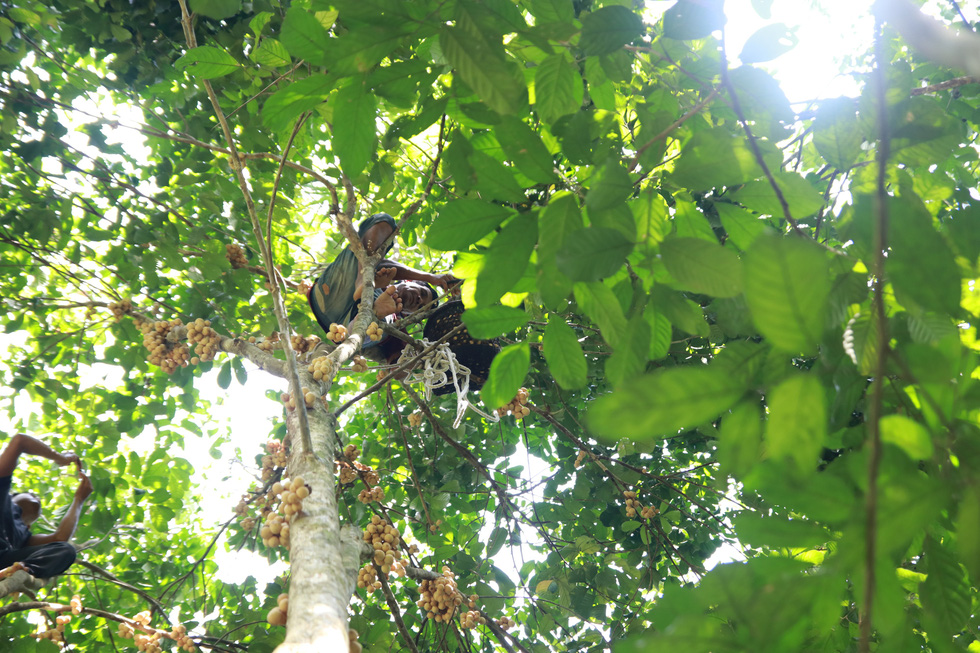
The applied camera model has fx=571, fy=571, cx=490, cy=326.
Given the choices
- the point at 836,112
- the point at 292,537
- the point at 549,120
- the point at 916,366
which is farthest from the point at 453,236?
the point at 292,537

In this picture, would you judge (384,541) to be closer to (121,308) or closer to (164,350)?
(164,350)

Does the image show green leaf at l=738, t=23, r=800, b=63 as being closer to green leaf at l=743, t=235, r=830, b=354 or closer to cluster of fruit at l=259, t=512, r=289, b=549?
green leaf at l=743, t=235, r=830, b=354

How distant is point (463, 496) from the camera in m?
3.92

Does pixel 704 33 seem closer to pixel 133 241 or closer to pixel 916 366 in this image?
pixel 916 366

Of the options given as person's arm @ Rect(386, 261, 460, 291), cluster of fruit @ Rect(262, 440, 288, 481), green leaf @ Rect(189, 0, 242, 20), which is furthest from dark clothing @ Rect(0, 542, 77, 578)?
green leaf @ Rect(189, 0, 242, 20)

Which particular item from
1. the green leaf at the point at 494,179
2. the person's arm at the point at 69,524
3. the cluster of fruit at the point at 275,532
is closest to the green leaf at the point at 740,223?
the green leaf at the point at 494,179

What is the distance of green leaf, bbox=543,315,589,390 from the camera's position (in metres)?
1.17

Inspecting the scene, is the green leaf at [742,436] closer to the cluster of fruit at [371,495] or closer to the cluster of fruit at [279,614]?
the cluster of fruit at [279,614]

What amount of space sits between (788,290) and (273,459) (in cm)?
235

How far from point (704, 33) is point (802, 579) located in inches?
34.3

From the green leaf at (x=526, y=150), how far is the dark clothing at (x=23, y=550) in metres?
2.80

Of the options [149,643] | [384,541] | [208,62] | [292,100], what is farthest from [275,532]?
[208,62]

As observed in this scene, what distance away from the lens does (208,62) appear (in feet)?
5.20

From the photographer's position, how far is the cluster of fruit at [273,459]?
2.45 meters
